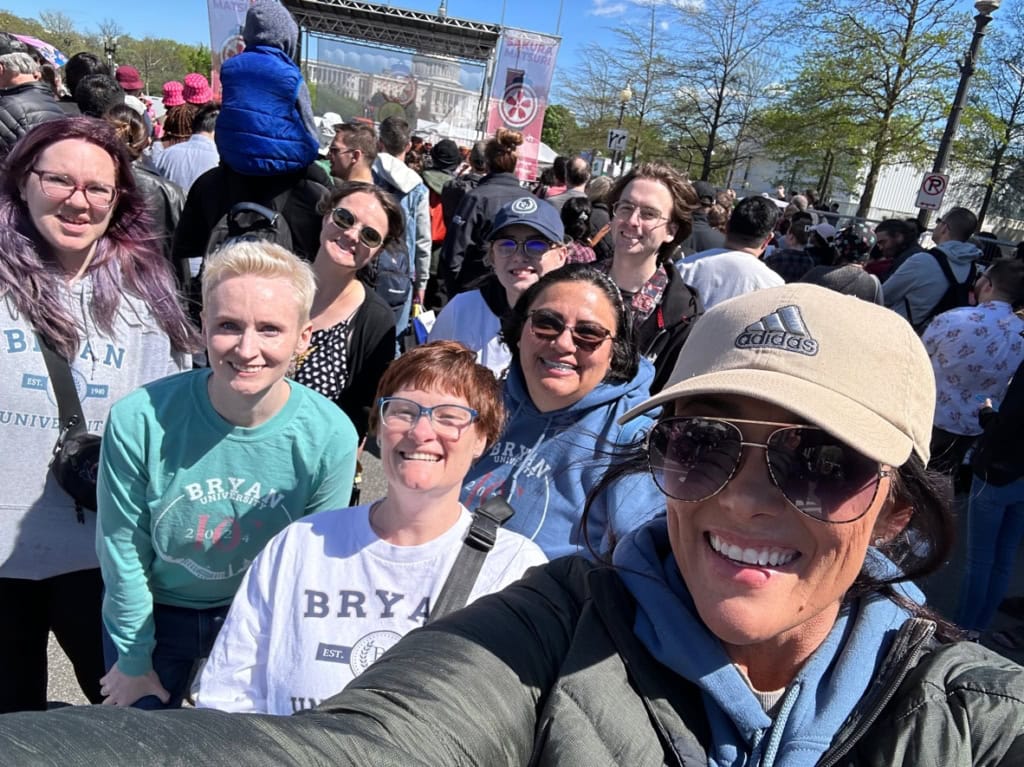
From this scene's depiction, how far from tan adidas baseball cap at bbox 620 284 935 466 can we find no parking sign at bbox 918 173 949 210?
1286cm

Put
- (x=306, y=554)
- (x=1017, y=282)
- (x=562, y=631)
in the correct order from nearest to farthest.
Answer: (x=562, y=631) → (x=306, y=554) → (x=1017, y=282)

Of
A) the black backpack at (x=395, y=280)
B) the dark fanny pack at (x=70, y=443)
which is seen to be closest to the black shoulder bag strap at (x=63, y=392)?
the dark fanny pack at (x=70, y=443)

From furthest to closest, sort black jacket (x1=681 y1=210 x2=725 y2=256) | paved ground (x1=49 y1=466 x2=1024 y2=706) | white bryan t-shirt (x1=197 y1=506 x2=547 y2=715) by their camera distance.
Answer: black jacket (x1=681 y1=210 x2=725 y2=256) → paved ground (x1=49 y1=466 x2=1024 y2=706) → white bryan t-shirt (x1=197 y1=506 x2=547 y2=715)

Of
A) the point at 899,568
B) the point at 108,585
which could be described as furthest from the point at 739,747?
the point at 108,585

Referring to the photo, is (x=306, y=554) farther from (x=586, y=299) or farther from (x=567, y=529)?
(x=586, y=299)

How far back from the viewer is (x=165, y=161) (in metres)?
5.11

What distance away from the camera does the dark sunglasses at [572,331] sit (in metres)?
2.17

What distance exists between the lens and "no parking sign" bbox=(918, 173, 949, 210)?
38.4ft

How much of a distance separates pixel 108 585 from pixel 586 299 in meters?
1.62

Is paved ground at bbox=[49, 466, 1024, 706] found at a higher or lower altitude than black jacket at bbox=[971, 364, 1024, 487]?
lower

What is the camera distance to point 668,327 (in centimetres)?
343

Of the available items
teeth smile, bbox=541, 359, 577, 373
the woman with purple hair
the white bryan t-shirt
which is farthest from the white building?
the white bryan t-shirt

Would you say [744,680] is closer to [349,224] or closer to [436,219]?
[349,224]

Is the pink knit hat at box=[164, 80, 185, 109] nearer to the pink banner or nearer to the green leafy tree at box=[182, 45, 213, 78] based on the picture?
the pink banner
